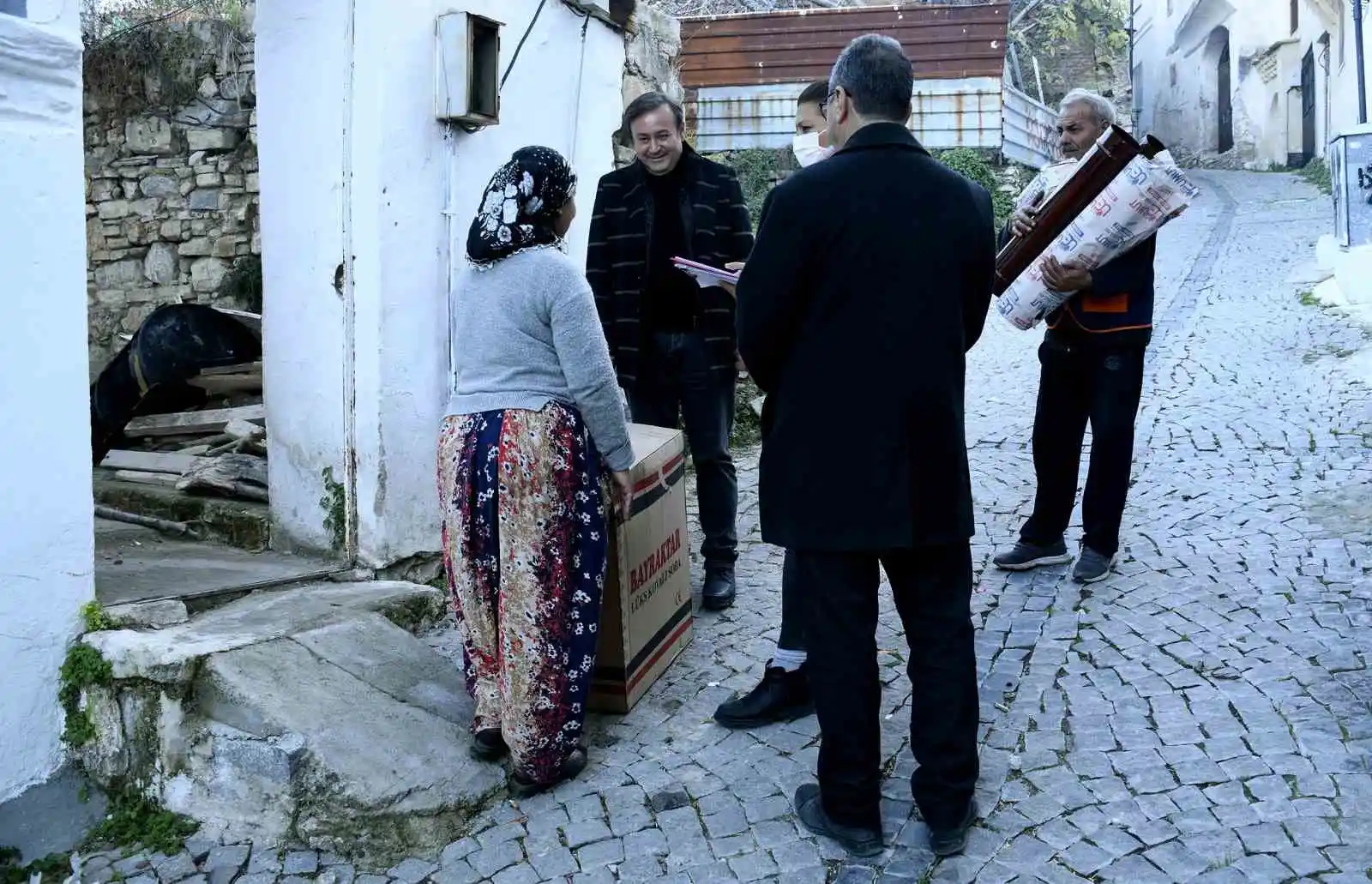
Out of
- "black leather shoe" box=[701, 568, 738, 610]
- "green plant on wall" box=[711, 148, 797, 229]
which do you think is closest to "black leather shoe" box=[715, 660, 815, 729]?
"black leather shoe" box=[701, 568, 738, 610]

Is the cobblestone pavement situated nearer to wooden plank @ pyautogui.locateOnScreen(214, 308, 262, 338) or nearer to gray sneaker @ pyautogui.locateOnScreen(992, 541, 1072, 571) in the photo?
gray sneaker @ pyautogui.locateOnScreen(992, 541, 1072, 571)

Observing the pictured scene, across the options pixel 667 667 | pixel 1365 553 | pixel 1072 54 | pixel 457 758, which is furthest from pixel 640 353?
pixel 1072 54

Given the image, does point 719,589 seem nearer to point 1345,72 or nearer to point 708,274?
point 708,274

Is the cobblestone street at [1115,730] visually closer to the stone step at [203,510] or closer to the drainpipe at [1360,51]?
the stone step at [203,510]

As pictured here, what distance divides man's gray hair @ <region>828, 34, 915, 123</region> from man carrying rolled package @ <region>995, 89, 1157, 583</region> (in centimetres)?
163

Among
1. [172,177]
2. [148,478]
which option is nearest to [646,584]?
[148,478]

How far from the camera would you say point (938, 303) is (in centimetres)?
280

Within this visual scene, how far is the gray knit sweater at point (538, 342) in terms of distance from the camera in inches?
131

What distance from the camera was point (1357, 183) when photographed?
9820mm

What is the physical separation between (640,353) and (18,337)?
2102 millimetres

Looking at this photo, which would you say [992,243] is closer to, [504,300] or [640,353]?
[504,300]

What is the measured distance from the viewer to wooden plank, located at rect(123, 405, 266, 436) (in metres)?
6.51

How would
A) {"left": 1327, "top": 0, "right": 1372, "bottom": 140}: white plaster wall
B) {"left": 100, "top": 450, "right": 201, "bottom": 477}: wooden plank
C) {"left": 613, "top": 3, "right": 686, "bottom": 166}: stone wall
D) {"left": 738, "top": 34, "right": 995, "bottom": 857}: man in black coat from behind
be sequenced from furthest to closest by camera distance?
1. {"left": 1327, "top": 0, "right": 1372, "bottom": 140}: white plaster wall
2. {"left": 613, "top": 3, "right": 686, "bottom": 166}: stone wall
3. {"left": 100, "top": 450, "right": 201, "bottom": 477}: wooden plank
4. {"left": 738, "top": 34, "right": 995, "bottom": 857}: man in black coat from behind

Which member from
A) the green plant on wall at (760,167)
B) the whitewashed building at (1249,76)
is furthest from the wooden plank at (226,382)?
the whitewashed building at (1249,76)
